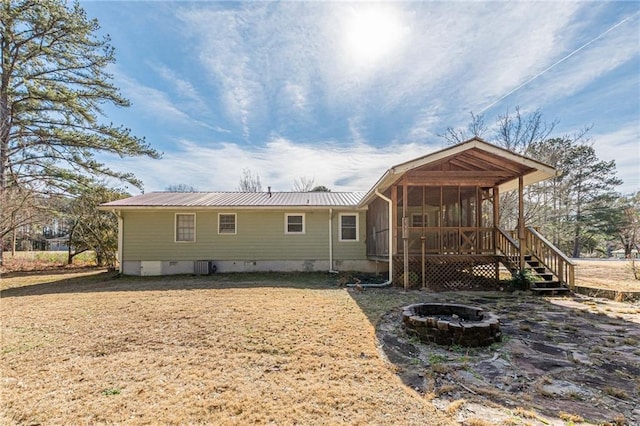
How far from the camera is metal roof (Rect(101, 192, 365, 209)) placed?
1166 centimetres

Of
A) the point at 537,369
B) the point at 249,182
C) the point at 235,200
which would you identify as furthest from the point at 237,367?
the point at 249,182

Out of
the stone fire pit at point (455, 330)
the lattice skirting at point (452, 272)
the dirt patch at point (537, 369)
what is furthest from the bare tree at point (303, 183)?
the stone fire pit at point (455, 330)

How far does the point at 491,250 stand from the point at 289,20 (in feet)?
29.8

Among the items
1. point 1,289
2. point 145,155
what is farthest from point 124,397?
point 145,155

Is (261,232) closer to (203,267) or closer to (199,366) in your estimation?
(203,267)

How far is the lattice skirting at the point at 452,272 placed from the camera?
27.8 ft

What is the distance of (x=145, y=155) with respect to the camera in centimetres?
1462

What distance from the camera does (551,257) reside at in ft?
27.1

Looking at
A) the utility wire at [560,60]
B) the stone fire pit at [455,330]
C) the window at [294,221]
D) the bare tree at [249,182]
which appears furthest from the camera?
the bare tree at [249,182]

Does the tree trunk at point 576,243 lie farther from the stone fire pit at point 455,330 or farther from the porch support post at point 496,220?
the stone fire pit at point 455,330

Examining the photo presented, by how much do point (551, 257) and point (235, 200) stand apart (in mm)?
11212

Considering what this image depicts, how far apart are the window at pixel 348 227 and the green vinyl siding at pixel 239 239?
196 millimetres

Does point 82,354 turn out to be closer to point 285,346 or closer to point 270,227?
point 285,346

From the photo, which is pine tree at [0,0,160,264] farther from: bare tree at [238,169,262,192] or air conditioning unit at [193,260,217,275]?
bare tree at [238,169,262,192]
